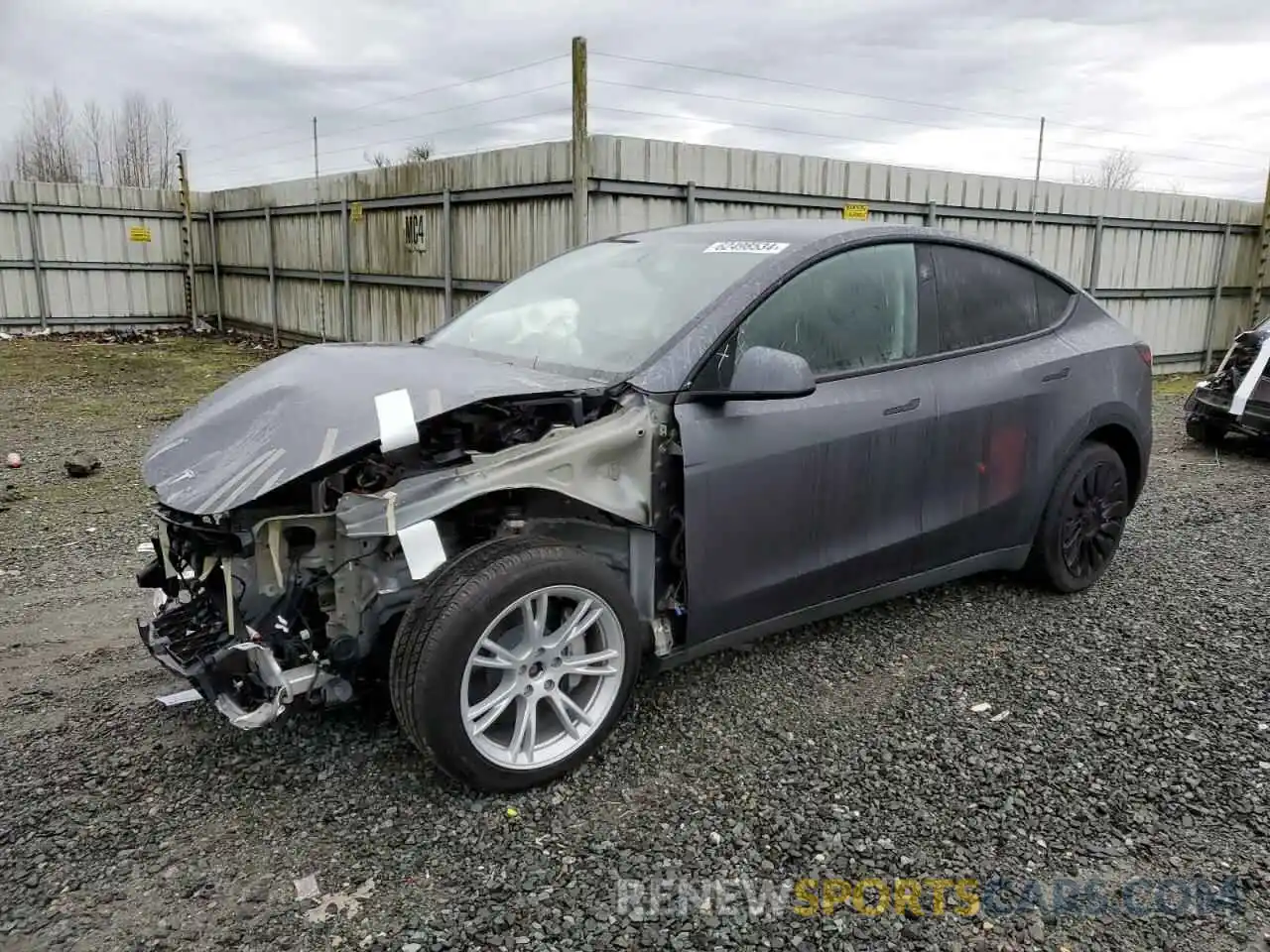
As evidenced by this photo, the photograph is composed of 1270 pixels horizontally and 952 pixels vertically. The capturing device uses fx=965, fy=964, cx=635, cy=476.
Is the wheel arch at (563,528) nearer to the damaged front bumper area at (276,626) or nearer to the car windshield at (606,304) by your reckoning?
the damaged front bumper area at (276,626)

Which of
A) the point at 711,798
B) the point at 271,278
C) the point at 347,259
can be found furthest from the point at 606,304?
the point at 271,278

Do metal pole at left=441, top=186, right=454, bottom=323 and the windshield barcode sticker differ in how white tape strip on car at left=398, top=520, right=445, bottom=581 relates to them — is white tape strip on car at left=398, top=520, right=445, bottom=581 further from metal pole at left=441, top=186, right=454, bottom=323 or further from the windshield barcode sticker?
metal pole at left=441, top=186, right=454, bottom=323

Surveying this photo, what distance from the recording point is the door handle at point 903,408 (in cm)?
341

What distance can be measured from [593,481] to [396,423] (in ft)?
1.94

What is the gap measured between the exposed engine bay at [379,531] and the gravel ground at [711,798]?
38 cm

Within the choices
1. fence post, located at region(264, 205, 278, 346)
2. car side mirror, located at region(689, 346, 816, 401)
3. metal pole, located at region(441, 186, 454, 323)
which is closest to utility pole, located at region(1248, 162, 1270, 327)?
metal pole, located at region(441, 186, 454, 323)

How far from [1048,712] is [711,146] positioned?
7321 millimetres

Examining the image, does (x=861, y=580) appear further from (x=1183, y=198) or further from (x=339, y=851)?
(x=1183, y=198)

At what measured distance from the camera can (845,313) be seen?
3.44 metres

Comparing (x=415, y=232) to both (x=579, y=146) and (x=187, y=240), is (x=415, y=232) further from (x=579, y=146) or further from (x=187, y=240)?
(x=187, y=240)

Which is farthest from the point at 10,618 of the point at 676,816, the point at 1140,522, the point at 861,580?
the point at 1140,522

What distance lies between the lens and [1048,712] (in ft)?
11.0

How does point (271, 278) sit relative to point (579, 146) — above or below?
below

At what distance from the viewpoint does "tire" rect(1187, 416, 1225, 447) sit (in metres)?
7.99
